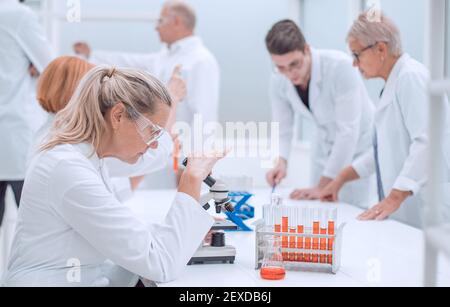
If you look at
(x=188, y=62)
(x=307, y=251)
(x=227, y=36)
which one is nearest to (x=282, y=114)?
(x=188, y=62)

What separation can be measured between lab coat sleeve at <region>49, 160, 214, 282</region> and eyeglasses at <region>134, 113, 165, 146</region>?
0.16 meters

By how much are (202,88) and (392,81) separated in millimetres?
1477

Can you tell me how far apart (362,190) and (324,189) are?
1.05 ft

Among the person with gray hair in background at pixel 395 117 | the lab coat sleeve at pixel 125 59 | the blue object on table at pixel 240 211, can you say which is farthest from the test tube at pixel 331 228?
the lab coat sleeve at pixel 125 59

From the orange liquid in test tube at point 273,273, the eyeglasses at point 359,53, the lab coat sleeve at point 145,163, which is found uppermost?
the eyeglasses at point 359,53

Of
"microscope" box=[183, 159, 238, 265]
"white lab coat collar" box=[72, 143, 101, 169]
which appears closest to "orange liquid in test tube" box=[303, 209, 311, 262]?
"microscope" box=[183, 159, 238, 265]

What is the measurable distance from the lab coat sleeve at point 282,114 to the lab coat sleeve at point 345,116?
1.15 feet

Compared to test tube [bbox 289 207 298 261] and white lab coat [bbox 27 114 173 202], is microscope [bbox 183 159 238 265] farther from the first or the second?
white lab coat [bbox 27 114 173 202]

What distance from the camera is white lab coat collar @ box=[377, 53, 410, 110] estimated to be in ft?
7.13

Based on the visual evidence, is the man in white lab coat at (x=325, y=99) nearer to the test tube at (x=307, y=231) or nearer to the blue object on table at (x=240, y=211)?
the blue object on table at (x=240, y=211)

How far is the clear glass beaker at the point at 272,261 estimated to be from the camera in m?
1.37

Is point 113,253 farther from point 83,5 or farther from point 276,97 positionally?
point 83,5

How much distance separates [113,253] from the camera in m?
1.35
